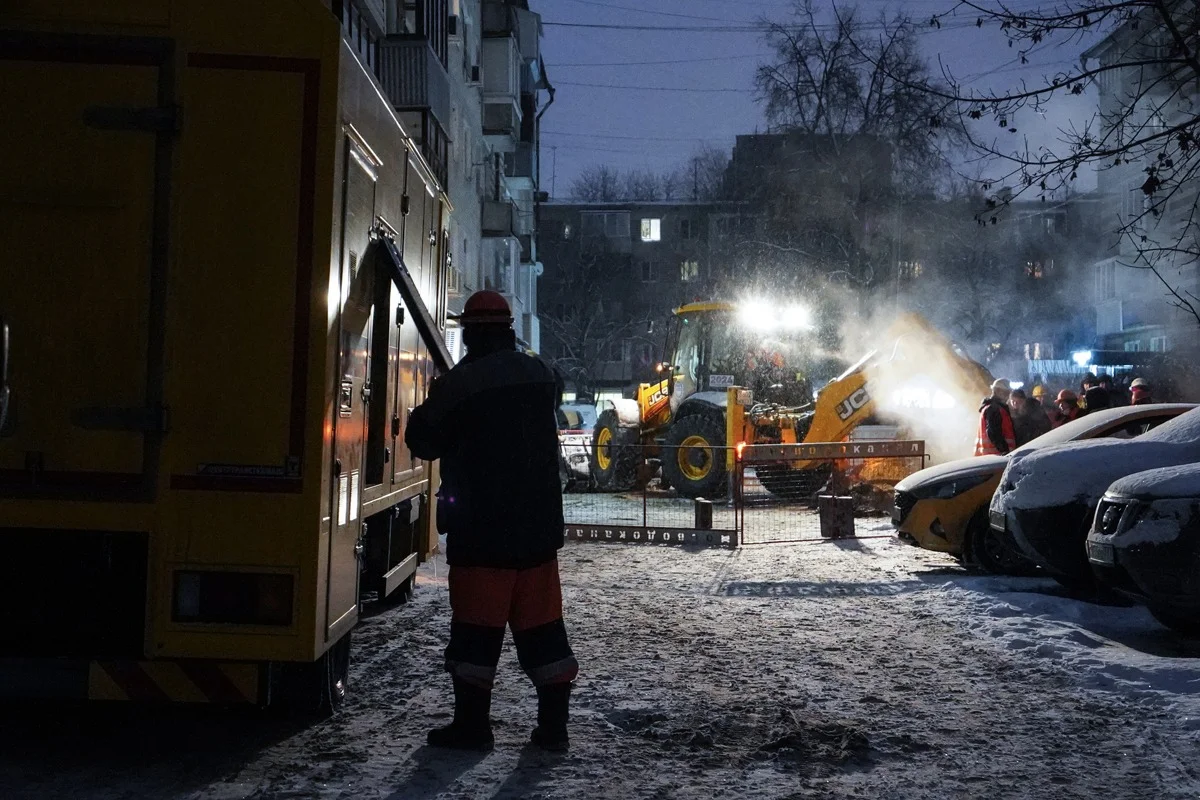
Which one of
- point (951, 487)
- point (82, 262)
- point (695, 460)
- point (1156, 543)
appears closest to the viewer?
point (82, 262)

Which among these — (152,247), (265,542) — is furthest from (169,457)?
(152,247)

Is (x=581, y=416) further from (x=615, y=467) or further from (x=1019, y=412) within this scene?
(x=1019, y=412)

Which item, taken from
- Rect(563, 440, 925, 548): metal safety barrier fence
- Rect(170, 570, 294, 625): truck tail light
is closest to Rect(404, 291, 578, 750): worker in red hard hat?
Rect(170, 570, 294, 625): truck tail light

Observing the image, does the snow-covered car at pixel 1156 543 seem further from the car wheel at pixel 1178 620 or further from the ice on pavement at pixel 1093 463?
the ice on pavement at pixel 1093 463

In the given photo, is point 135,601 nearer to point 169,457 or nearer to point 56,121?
point 169,457

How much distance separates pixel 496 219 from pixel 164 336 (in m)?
38.3

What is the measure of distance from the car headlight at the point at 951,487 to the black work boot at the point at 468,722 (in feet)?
24.5

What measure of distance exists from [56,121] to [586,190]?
2818 inches

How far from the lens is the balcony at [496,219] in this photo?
139 ft

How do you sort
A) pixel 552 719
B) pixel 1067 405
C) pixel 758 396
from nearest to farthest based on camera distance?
pixel 552 719, pixel 1067 405, pixel 758 396

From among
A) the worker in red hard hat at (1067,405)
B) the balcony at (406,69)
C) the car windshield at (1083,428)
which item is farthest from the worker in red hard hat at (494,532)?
the balcony at (406,69)

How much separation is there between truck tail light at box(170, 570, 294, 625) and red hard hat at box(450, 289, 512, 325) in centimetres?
144

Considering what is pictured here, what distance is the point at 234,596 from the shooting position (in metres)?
4.82

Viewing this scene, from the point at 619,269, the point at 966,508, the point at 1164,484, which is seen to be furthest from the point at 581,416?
the point at 1164,484
